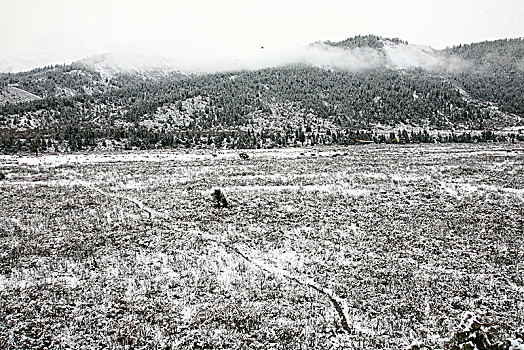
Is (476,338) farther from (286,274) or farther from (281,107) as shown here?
(281,107)

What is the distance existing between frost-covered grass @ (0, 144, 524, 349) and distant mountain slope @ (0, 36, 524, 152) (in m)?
47.9

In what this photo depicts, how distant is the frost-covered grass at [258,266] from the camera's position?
8133mm

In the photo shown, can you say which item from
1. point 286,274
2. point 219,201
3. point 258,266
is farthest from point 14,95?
point 286,274

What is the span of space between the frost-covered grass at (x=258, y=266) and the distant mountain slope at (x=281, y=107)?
47933mm

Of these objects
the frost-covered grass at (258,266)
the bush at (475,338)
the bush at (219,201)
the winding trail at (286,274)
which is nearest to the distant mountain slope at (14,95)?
the frost-covered grass at (258,266)

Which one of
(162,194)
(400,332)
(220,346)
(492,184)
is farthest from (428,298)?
(492,184)

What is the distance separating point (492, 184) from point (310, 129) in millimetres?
68460

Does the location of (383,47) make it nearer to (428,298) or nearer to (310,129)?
(310,129)

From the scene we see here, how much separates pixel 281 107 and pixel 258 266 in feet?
345

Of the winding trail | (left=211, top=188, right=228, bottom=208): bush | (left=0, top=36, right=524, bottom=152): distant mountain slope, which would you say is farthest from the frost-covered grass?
(left=0, top=36, right=524, bottom=152): distant mountain slope

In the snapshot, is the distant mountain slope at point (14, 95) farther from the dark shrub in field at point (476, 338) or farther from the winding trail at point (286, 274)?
the dark shrub in field at point (476, 338)

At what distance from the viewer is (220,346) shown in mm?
7594

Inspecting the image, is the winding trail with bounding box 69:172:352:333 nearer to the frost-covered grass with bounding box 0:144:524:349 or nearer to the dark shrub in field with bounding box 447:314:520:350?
the frost-covered grass with bounding box 0:144:524:349

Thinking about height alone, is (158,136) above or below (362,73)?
below
